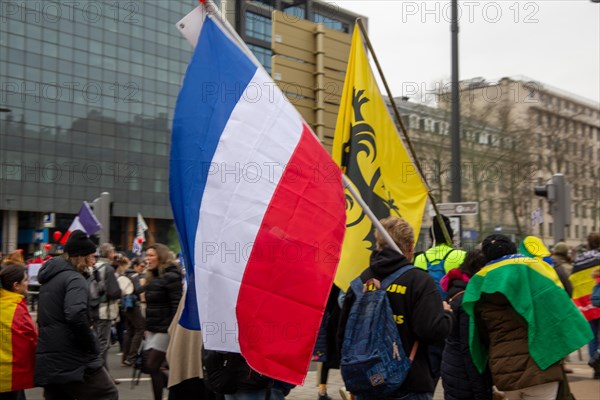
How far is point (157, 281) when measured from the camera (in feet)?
22.8

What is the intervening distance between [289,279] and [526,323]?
1.61 meters

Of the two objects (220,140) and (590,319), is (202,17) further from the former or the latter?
(590,319)

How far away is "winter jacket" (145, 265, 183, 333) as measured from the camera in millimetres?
6879

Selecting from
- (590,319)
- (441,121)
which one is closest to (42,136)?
(441,121)

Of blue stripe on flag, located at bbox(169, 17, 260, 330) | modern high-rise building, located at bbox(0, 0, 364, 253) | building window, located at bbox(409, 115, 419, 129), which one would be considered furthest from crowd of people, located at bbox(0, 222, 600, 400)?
modern high-rise building, located at bbox(0, 0, 364, 253)

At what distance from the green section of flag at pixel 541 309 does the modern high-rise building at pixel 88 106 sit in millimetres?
44754

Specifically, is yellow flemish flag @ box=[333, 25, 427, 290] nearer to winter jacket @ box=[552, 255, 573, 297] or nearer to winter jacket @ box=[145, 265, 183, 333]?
winter jacket @ box=[145, 265, 183, 333]

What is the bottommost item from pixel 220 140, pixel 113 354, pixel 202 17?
pixel 113 354

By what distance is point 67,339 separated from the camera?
17.7ft

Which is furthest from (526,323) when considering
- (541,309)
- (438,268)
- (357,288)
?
(438,268)

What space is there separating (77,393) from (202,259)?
6.92ft

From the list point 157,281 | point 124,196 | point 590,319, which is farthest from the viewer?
point 124,196

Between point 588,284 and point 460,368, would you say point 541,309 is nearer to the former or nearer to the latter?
point 460,368

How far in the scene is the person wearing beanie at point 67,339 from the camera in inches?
210
